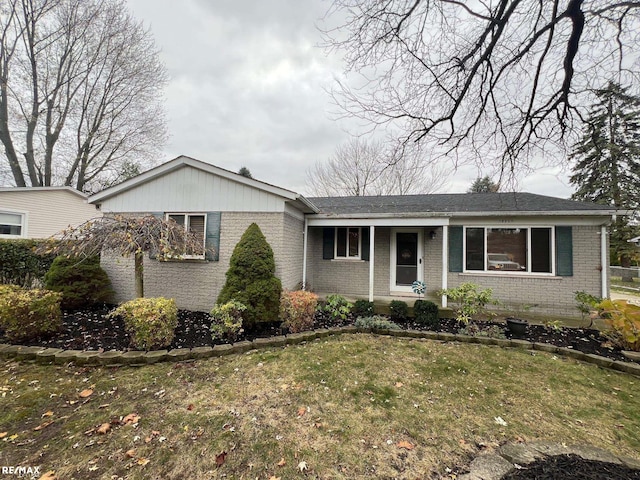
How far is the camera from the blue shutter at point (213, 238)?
680cm

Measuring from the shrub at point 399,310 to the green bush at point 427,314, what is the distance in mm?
234

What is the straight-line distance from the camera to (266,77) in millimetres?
7457

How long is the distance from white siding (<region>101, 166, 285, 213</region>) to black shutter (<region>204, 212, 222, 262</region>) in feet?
0.64

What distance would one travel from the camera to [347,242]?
29.3 feet

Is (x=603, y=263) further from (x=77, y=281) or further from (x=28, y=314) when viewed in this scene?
(x=77, y=281)

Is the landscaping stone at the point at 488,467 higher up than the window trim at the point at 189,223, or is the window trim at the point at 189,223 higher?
the window trim at the point at 189,223

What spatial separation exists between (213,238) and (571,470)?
23.2 feet

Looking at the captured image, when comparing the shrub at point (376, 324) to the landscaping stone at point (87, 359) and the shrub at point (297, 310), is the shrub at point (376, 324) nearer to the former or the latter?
the shrub at point (297, 310)

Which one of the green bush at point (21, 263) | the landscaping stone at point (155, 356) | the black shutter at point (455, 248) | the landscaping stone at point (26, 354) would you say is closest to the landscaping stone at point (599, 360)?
the black shutter at point (455, 248)

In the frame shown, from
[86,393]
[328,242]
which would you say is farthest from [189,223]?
[86,393]

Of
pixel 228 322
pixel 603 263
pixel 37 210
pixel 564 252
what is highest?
pixel 37 210

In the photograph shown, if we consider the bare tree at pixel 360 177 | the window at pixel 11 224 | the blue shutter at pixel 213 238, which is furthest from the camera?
the bare tree at pixel 360 177

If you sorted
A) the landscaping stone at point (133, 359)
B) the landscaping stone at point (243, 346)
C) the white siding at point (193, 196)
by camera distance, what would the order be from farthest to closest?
the white siding at point (193, 196)
the landscaping stone at point (243, 346)
the landscaping stone at point (133, 359)

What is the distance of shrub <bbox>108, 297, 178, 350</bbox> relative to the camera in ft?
14.2
